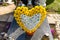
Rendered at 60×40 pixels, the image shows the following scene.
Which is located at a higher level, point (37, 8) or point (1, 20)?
point (37, 8)

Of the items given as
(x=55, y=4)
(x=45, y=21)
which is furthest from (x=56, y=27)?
(x=55, y=4)

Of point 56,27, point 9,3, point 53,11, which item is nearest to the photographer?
point 56,27

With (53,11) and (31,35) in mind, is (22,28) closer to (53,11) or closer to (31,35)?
(31,35)

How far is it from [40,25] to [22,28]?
0.84 meters

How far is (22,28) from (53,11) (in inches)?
253

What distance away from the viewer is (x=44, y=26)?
469 inches

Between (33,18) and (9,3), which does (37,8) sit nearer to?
(33,18)

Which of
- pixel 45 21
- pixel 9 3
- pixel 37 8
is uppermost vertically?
pixel 37 8

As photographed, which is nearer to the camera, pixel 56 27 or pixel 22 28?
pixel 22 28

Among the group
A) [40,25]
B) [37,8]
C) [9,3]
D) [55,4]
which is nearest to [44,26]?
[40,25]

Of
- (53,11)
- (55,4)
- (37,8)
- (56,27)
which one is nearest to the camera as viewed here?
(37,8)

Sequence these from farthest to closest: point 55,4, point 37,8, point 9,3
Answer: point 9,3 < point 55,4 < point 37,8

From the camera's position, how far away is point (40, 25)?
11820 millimetres

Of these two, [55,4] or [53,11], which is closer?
[53,11]
